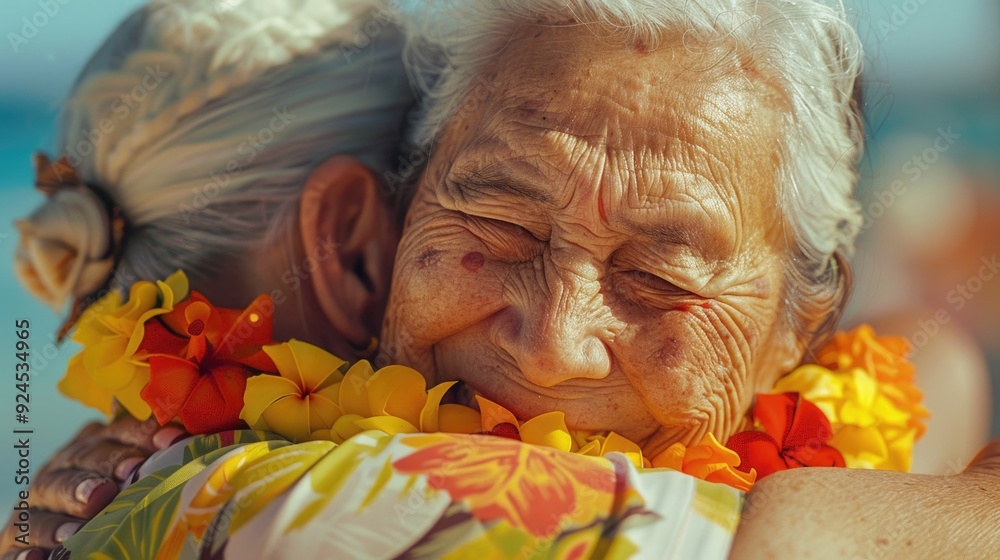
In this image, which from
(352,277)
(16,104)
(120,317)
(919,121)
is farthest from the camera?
(919,121)

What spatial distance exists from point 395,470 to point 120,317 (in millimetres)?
1026

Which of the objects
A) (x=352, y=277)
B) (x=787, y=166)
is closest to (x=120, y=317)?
(x=352, y=277)

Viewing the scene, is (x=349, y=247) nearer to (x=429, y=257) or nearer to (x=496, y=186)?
(x=429, y=257)

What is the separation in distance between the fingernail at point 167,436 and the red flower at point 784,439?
3.93 ft

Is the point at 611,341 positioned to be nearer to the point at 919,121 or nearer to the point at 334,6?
the point at 334,6

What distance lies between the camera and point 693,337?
167 centimetres

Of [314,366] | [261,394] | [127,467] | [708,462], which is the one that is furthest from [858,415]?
[127,467]

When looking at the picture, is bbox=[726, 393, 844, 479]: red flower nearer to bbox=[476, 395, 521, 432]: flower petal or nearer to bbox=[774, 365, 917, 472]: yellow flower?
bbox=[774, 365, 917, 472]: yellow flower

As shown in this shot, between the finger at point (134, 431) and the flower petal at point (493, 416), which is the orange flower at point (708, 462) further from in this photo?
the finger at point (134, 431)

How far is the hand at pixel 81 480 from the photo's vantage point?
5.99ft

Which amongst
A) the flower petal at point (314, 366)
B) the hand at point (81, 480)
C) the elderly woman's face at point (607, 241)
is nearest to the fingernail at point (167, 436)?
the hand at point (81, 480)

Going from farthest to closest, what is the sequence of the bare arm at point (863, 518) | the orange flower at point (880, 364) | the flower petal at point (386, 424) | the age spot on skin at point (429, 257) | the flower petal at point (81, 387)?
the orange flower at point (880, 364) < the flower petal at point (81, 387) < the age spot on skin at point (429, 257) < the flower petal at point (386, 424) < the bare arm at point (863, 518)

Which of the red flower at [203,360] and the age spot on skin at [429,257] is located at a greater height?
the age spot on skin at [429,257]

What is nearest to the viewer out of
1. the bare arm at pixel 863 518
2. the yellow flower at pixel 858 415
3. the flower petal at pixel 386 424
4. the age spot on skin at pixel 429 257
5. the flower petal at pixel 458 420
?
the bare arm at pixel 863 518
